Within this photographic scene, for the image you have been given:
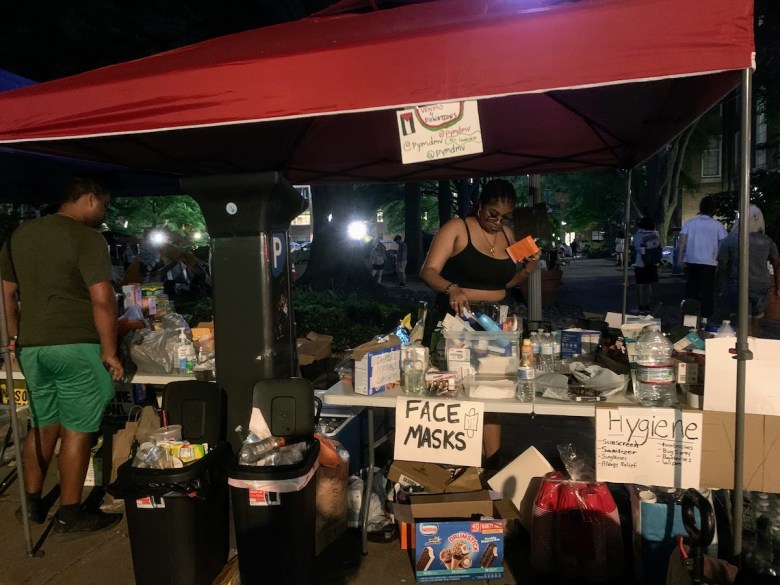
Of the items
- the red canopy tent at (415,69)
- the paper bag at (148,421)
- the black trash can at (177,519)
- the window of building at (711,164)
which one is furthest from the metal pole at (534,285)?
the window of building at (711,164)

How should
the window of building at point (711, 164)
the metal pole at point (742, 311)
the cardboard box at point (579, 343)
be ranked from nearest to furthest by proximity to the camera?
1. the metal pole at point (742, 311)
2. the cardboard box at point (579, 343)
3. the window of building at point (711, 164)

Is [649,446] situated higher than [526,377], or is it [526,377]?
[526,377]

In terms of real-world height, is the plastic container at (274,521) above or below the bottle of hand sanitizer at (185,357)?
below

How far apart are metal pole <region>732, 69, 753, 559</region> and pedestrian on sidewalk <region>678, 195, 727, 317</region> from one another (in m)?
6.42

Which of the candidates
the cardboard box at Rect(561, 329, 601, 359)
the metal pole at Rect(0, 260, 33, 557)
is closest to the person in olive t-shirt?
the metal pole at Rect(0, 260, 33, 557)

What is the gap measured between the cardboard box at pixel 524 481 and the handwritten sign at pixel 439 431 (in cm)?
53

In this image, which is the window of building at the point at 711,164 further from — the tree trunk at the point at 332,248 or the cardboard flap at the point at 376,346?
the cardboard flap at the point at 376,346

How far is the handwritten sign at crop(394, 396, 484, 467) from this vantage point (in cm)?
278

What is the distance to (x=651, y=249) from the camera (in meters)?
10.4

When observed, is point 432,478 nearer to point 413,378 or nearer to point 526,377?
point 413,378

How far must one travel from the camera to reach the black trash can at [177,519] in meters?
2.56

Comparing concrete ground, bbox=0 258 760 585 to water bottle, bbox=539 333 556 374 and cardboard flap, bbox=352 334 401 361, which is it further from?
cardboard flap, bbox=352 334 401 361

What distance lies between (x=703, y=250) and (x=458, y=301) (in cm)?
641

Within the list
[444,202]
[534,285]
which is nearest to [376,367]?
[534,285]
